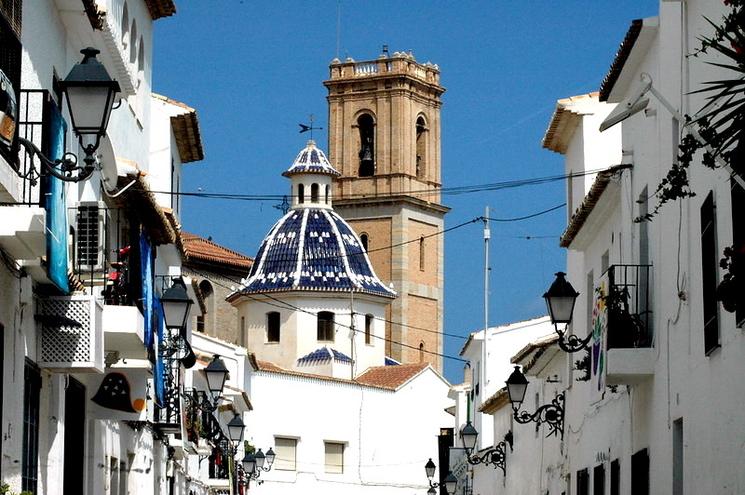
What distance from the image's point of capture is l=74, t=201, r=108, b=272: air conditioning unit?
16125 mm

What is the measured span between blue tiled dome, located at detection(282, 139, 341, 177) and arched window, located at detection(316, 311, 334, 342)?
21.0 ft

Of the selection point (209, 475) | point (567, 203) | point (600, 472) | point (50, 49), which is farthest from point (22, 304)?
point (209, 475)

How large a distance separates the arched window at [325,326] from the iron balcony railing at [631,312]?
55.1 m

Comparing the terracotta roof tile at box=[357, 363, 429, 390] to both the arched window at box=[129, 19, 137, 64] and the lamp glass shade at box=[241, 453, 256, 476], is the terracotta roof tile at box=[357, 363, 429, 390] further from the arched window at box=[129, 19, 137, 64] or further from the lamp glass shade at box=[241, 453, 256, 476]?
the arched window at box=[129, 19, 137, 64]

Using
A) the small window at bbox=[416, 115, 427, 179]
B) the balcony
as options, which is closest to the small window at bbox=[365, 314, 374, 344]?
the small window at bbox=[416, 115, 427, 179]

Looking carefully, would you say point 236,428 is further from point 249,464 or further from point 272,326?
point 272,326

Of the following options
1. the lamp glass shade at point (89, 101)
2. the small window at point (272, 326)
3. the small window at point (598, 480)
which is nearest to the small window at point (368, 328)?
the small window at point (272, 326)

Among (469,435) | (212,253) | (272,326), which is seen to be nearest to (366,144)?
(212,253)

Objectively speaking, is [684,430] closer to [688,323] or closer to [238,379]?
[688,323]

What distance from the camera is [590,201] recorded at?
21219 mm

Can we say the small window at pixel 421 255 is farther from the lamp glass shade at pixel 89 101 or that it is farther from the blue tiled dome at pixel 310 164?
the lamp glass shade at pixel 89 101

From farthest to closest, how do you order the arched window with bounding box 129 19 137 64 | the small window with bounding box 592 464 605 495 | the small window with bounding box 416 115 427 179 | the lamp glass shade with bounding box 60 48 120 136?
the small window with bounding box 416 115 427 179 → the arched window with bounding box 129 19 137 64 → the small window with bounding box 592 464 605 495 → the lamp glass shade with bounding box 60 48 120 136

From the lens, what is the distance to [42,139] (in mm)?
13500

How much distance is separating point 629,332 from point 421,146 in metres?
79.0
